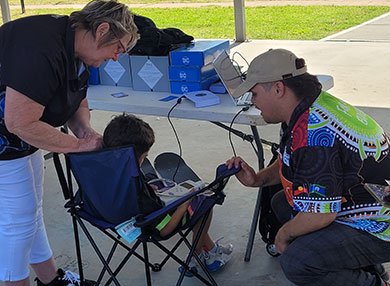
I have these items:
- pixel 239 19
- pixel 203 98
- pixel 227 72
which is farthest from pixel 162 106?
pixel 239 19

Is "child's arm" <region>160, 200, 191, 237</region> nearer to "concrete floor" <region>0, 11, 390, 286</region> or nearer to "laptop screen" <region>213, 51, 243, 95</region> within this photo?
"concrete floor" <region>0, 11, 390, 286</region>

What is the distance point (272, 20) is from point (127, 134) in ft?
33.8

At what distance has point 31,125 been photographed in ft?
6.42

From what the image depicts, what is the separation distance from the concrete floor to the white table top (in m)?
0.76

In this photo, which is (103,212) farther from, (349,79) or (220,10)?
(220,10)

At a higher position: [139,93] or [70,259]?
[139,93]

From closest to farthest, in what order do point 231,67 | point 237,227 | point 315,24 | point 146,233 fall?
point 146,233 → point 231,67 → point 237,227 → point 315,24

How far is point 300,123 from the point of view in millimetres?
1971

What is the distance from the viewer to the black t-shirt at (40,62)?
1893 millimetres

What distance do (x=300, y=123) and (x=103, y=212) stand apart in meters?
0.88

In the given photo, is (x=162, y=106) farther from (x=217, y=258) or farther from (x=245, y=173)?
(x=217, y=258)

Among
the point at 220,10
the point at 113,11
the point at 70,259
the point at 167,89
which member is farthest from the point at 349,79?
the point at 220,10

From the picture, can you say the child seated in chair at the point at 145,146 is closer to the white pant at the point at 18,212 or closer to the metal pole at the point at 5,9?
the white pant at the point at 18,212

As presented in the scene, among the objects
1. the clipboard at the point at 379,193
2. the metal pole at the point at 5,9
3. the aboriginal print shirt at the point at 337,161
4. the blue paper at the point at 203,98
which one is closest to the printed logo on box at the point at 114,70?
the blue paper at the point at 203,98
